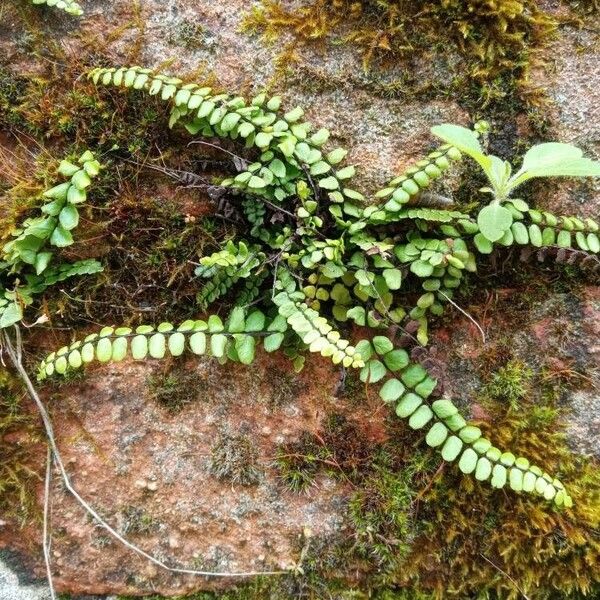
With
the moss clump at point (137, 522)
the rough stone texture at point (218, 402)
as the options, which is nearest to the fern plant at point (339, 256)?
the rough stone texture at point (218, 402)

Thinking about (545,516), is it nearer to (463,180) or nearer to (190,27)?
(463,180)

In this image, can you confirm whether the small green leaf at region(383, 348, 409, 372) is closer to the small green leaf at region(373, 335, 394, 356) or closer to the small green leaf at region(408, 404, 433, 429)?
the small green leaf at region(373, 335, 394, 356)

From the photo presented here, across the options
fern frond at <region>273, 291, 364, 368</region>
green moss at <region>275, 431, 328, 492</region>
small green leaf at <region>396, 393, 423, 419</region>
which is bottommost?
green moss at <region>275, 431, 328, 492</region>

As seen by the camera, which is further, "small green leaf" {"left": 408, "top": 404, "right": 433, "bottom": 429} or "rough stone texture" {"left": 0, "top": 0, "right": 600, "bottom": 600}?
"rough stone texture" {"left": 0, "top": 0, "right": 600, "bottom": 600}

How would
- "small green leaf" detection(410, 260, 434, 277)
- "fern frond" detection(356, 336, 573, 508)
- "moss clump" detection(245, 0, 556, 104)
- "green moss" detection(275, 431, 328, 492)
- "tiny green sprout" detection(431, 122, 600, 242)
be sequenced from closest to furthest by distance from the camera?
"tiny green sprout" detection(431, 122, 600, 242), "fern frond" detection(356, 336, 573, 508), "small green leaf" detection(410, 260, 434, 277), "moss clump" detection(245, 0, 556, 104), "green moss" detection(275, 431, 328, 492)

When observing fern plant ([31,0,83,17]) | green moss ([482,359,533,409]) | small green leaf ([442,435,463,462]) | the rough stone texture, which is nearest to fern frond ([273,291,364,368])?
the rough stone texture

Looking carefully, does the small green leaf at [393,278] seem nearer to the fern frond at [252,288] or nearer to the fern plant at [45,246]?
the fern frond at [252,288]
